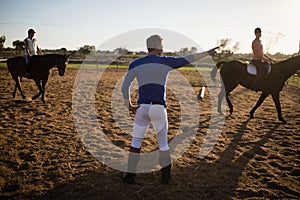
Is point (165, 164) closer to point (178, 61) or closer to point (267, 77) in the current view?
point (178, 61)

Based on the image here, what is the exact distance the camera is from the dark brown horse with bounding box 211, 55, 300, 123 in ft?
22.5

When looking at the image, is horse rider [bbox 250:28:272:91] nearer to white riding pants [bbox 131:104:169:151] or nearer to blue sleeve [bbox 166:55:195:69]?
blue sleeve [bbox 166:55:195:69]

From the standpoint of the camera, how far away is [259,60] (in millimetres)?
7180

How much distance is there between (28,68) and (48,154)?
5.44 metres

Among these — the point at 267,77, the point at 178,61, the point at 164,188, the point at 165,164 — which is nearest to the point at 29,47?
the point at 178,61

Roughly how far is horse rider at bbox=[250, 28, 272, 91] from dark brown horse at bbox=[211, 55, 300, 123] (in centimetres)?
18

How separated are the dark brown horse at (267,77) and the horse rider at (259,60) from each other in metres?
0.18

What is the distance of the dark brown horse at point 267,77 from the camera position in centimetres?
684

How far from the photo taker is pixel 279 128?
615cm

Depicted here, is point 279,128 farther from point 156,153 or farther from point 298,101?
point 298,101

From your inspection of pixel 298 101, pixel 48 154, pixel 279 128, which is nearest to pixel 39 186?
pixel 48 154

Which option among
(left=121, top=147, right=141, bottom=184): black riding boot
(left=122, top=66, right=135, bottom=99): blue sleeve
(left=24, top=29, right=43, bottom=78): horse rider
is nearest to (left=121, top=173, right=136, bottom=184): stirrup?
(left=121, top=147, right=141, bottom=184): black riding boot

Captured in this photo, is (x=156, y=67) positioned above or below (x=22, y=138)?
above

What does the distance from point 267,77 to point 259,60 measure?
0.58m
